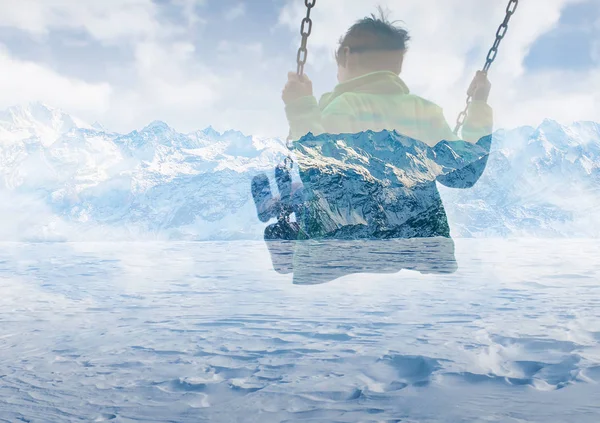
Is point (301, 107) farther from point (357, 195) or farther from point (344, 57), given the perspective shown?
point (357, 195)

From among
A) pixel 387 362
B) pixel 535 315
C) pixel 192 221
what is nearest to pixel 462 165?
pixel 535 315

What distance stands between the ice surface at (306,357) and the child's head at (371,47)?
3.80 metres

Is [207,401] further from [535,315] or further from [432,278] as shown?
[432,278]

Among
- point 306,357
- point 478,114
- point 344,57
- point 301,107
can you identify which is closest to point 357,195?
point 344,57

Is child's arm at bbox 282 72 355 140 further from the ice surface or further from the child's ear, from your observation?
the ice surface

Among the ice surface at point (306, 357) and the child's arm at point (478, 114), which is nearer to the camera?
the ice surface at point (306, 357)

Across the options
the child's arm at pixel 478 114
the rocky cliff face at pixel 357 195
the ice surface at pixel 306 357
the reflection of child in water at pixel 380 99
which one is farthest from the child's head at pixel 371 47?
the rocky cliff face at pixel 357 195

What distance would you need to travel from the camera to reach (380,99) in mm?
7352

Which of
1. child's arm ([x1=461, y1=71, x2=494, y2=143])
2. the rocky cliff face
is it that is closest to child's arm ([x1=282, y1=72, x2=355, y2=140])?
child's arm ([x1=461, y1=71, x2=494, y2=143])

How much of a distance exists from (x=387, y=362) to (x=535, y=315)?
204cm

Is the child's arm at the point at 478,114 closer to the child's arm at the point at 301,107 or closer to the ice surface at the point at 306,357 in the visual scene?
the child's arm at the point at 301,107

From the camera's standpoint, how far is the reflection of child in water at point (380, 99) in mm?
7188

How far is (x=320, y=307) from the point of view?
4.61m

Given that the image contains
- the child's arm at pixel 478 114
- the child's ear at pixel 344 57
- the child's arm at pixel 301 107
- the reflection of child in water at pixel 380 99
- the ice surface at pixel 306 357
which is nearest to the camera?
the ice surface at pixel 306 357
